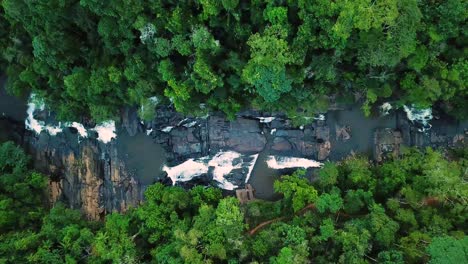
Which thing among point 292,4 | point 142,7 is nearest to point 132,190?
point 142,7

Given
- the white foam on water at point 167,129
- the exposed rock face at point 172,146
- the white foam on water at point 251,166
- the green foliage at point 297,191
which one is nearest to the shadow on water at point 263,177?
the white foam on water at point 251,166

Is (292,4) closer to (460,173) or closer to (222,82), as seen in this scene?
(222,82)

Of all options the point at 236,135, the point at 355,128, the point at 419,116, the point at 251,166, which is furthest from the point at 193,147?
the point at 419,116

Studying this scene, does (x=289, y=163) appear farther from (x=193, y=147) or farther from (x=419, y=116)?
(x=419, y=116)

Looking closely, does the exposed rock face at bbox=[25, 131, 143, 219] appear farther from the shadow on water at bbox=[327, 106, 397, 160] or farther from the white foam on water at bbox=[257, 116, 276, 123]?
the shadow on water at bbox=[327, 106, 397, 160]

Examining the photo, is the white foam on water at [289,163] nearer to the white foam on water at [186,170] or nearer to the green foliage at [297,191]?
the green foliage at [297,191]

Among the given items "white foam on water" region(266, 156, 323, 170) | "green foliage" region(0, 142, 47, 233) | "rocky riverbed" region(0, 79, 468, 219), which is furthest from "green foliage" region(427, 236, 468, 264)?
"green foliage" region(0, 142, 47, 233)
